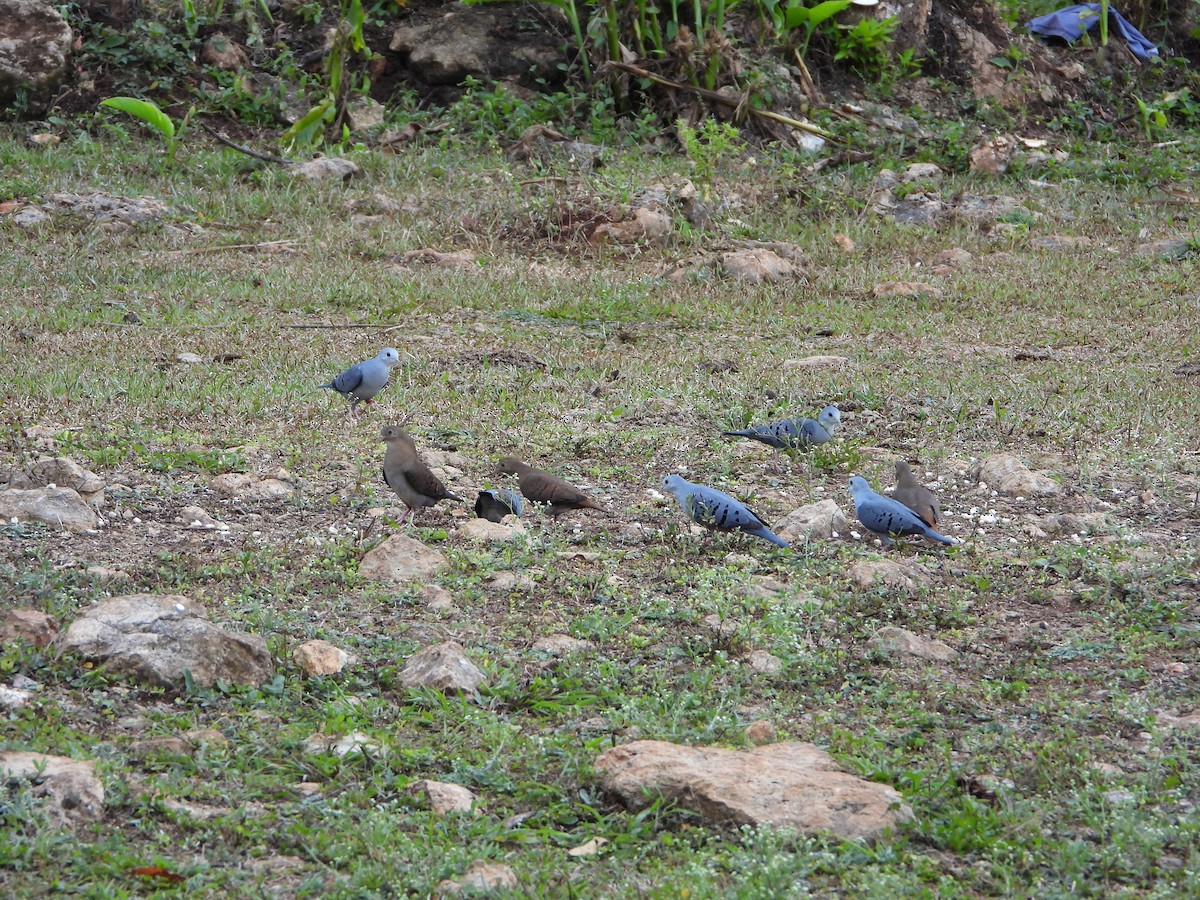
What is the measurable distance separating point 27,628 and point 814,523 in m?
2.73

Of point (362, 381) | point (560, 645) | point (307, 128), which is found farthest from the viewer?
point (307, 128)

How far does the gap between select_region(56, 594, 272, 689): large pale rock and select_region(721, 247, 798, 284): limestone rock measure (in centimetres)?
665

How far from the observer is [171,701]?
143 inches

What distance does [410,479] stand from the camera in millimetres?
5211

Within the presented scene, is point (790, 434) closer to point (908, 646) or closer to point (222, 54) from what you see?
point (908, 646)

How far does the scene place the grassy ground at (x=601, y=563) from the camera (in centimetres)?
305

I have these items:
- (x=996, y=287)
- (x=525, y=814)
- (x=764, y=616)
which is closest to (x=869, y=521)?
(x=764, y=616)

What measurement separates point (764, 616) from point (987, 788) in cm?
118

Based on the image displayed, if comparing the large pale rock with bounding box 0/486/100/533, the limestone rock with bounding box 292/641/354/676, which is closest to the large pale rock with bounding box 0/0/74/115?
the large pale rock with bounding box 0/486/100/533

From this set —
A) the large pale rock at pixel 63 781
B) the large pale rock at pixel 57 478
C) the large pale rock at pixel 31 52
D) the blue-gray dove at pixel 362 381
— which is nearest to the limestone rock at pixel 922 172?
the blue-gray dove at pixel 362 381

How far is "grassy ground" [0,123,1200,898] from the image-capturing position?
305cm

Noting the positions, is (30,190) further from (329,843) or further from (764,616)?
(329,843)

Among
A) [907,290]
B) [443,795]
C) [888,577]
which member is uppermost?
[443,795]

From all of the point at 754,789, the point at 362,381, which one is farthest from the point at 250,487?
the point at 754,789
